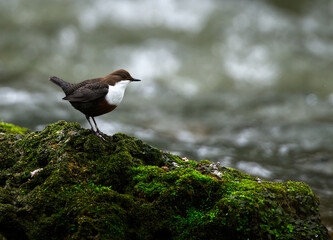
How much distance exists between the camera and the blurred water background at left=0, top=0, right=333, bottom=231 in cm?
1028

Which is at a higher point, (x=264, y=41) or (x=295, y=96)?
(x=264, y=41)

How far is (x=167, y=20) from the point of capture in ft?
49.1

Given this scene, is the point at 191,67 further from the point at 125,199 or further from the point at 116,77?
the point at 125,199

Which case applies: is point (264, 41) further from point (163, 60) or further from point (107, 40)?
point (107, 40)

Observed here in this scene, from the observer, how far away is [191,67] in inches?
533

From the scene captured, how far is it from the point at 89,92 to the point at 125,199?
1675 mm

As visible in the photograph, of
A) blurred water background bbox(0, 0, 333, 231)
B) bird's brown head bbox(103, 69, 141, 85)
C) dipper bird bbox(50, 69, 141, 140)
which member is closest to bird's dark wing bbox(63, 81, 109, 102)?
dipper bird bbox(50, 69, 141, 140)

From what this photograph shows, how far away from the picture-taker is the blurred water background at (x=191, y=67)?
33.7 feet

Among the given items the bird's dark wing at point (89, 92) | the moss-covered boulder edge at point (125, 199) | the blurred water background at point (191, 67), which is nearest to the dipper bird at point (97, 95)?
the bird's dark wing at point (89, 92)

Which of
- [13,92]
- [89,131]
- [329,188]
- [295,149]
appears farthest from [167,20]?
[89,131]

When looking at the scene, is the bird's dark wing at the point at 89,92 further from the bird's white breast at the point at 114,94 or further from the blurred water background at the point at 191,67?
the blurred water background at the point at 191,67

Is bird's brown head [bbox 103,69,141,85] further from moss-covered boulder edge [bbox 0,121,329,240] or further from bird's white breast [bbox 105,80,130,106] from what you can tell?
moss-covered boulder edge [bbox 0,121,329,240]

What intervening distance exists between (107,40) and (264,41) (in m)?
6.26

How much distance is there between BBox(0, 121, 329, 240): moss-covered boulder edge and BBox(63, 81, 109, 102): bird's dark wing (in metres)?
0.54
